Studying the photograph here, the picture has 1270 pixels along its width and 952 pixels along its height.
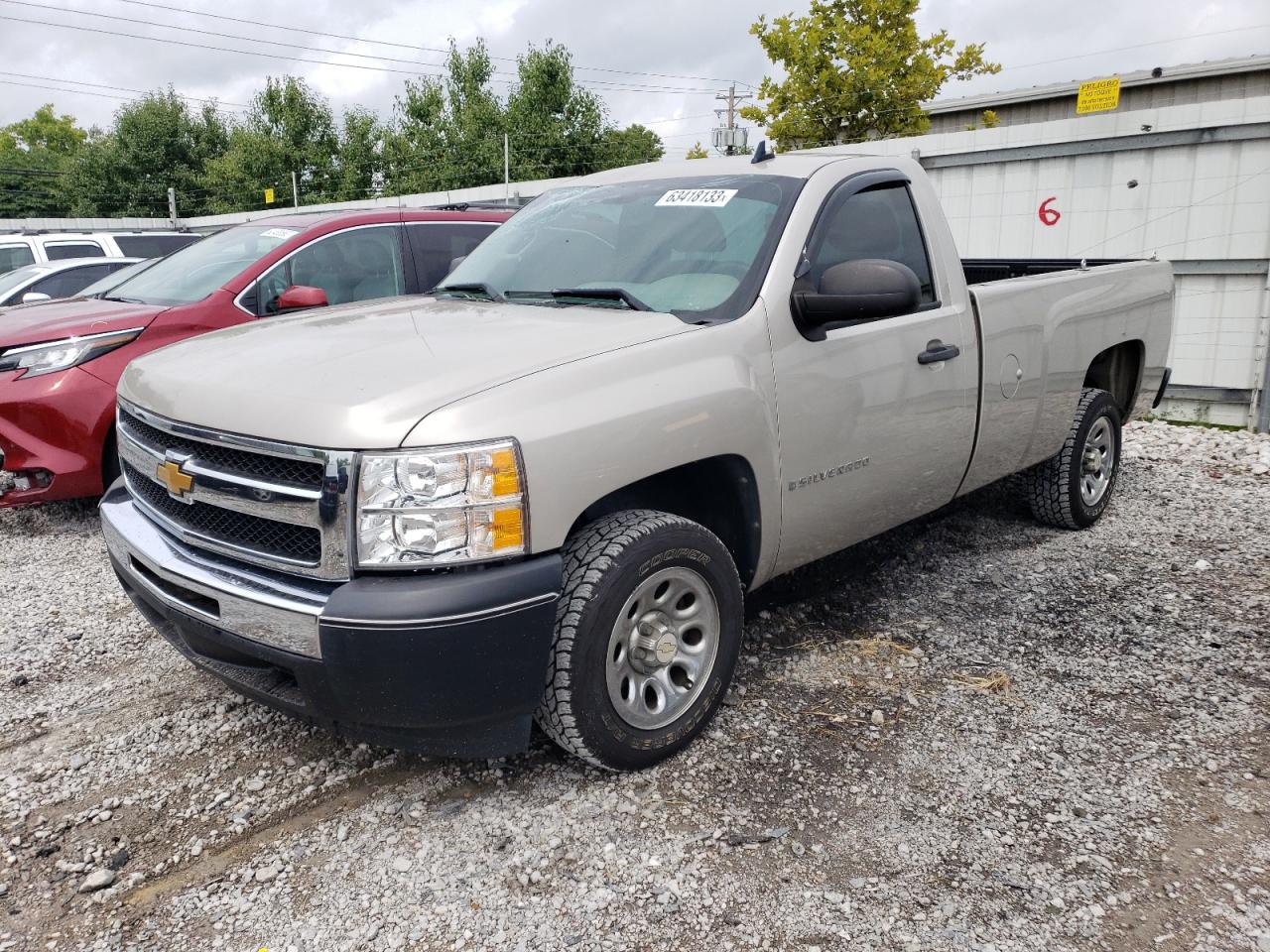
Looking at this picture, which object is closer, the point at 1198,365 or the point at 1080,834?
the point at 1080,834

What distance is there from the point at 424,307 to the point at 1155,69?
26182 mm

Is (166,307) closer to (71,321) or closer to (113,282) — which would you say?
(71,321)

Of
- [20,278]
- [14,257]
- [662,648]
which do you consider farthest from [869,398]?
[14,257]

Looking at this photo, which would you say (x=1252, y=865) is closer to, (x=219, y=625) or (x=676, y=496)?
(x=676, y=496)

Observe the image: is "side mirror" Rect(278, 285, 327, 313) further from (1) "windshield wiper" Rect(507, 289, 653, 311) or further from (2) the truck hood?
(1) "windshield wiper" Rect(507, 289, 653, 311)

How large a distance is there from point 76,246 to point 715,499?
11315mm

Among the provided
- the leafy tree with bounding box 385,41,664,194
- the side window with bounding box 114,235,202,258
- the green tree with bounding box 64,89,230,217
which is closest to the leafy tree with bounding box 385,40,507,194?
the leafy tree with bounding box 385,41,664,194

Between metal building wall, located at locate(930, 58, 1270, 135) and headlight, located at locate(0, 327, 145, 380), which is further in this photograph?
metal building wall, located at locate(930, 58, 1270, 135)

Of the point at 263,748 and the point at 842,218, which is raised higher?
the point at 842,218

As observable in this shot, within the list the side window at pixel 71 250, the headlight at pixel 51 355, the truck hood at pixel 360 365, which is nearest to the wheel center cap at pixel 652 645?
the truck hood at pixel 360 365

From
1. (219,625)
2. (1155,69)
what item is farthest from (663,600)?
(1155,69)

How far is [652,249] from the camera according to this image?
138 inches

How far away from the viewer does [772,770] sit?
9.82ft

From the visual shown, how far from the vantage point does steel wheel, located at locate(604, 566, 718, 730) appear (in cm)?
280
